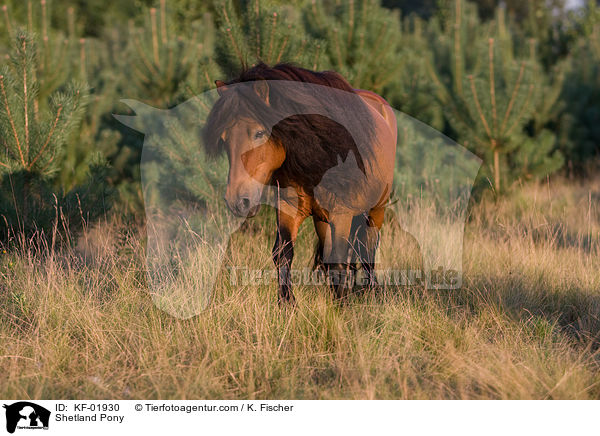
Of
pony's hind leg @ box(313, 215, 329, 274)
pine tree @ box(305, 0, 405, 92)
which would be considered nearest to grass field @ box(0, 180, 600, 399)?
pony's hind leg @ box(313, 215, 329, 274)

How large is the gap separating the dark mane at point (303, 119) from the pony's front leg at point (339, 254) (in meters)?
0.31

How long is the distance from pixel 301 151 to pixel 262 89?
39cm

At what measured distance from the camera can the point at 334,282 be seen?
329cm

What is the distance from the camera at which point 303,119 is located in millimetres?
2787

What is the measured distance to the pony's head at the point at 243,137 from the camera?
8.50 feet

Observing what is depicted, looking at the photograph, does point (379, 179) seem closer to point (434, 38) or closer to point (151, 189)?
point (151, 189)

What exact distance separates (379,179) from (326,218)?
45cm

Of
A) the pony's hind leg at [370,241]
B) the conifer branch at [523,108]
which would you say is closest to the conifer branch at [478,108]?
the conifer branch at [523,108]

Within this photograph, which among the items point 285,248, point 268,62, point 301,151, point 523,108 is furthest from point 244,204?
point 523,108

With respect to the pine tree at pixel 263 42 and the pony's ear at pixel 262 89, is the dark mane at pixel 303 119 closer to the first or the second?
the pony's ear at pixel 262 89

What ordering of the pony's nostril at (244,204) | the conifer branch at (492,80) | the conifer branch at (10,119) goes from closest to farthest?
the pony's nostril at (244,204) → the conifer branch at (10,119) → the conifer branch at (492,80)

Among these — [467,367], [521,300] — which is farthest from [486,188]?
[467,367]
